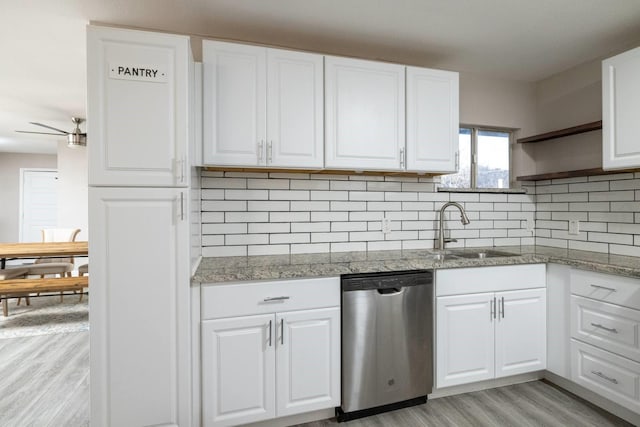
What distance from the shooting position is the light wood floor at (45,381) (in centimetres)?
200

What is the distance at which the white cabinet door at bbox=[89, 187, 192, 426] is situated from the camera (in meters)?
1.58

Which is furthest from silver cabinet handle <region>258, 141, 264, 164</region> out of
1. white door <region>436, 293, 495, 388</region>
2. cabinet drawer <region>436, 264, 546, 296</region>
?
white door <region>436, 293, 495, 388</region>

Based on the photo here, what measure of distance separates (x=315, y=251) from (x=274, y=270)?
666mm

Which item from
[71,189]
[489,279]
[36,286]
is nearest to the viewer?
[489,279]

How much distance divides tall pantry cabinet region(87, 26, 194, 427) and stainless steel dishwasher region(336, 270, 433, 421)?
2.86 feet

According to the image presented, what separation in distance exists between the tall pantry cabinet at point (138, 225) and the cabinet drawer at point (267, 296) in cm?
14

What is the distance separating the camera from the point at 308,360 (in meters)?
1.85

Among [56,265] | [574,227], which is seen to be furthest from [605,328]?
[56,265]

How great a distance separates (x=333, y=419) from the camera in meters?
1.99

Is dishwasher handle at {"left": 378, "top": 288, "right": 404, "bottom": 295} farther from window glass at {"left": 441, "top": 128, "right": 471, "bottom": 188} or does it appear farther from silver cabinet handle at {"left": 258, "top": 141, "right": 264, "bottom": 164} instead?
window glass at {"left": 441, "top": 128, "right": 471, "bottom": 188}

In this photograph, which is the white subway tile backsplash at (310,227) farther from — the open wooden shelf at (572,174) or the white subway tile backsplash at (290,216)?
the open wooden shelf at (572,174)

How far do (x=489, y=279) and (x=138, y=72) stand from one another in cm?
232

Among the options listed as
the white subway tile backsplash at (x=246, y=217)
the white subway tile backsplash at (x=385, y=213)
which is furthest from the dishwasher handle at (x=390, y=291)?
the white subway tile backsplash at (x=246, y=217)

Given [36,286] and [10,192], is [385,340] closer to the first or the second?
[36,286]
